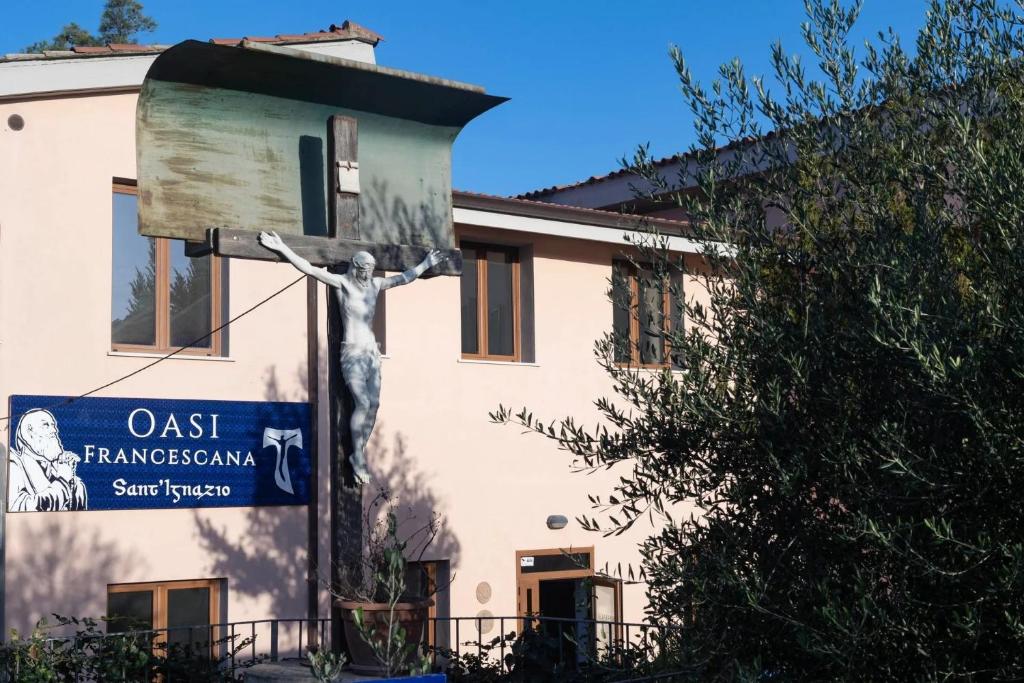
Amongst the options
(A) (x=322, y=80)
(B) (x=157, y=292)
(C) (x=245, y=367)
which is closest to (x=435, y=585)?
(C) (x=245, y=367)

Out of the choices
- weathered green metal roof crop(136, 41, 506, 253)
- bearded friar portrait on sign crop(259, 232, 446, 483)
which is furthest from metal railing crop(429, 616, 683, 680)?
weathered green metal roof crop(136, 41, 506, 253)

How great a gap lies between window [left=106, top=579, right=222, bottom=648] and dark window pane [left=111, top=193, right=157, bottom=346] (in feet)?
7.81

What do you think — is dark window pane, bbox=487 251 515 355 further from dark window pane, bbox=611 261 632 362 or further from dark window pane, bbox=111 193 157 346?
dark window pane, bbox=611 261 632 362

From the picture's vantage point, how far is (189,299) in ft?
42.4

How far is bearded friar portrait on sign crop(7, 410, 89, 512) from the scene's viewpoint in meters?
11.5

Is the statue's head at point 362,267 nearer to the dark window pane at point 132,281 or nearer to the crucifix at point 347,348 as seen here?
the crucifix at point 347,348

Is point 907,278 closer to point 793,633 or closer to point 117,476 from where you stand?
point 793,633

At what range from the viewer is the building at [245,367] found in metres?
11.7

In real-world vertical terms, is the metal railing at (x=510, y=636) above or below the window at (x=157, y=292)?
below

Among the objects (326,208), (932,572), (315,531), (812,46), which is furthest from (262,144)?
(315,531)

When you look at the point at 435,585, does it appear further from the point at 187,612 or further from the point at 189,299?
the point at 189,299

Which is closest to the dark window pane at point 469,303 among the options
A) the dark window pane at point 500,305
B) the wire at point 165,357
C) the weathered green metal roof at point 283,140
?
the dark window pane at point 500,305

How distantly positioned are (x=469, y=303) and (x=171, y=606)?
4.89 metres

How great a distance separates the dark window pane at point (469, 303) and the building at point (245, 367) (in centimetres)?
2
